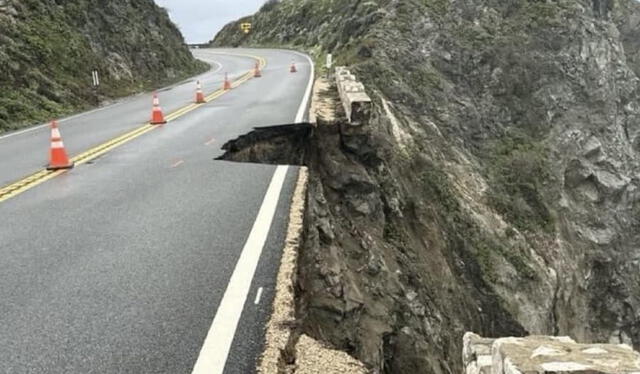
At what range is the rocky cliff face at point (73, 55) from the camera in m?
19.2

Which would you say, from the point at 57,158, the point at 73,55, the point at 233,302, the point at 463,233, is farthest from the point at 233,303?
the point at 73,55

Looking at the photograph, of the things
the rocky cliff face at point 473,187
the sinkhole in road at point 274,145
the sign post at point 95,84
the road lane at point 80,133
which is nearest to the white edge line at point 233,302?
the rocky cliff face at point 473,187

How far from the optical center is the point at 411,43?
29.4 meters

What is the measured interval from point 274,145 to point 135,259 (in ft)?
21.0

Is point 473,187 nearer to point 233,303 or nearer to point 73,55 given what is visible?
point 73,55

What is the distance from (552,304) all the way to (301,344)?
1887 cm

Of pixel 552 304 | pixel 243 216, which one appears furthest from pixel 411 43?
pixel 243 216

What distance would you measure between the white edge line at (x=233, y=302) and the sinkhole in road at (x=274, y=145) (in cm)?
415

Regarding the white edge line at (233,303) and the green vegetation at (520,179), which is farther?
the green vegetation at (520,179)

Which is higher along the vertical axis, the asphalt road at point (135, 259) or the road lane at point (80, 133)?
the road lane at point (80, 133)

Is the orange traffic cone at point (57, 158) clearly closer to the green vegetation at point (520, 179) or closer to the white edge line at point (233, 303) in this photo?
the white edge line at point (233, 303)

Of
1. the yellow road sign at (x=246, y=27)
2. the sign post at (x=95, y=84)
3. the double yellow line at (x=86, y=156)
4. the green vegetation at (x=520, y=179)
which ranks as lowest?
the green vegetation at (x=520, y=179)

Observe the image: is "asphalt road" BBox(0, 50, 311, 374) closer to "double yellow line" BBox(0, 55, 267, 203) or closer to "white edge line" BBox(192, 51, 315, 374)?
"white edge line" BBox(192, 51, 315, 374)

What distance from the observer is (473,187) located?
22797 mm
